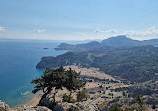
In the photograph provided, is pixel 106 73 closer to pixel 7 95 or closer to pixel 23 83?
pixel 23 83

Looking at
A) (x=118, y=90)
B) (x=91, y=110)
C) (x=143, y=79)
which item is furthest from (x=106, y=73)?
(x=91, y=110)

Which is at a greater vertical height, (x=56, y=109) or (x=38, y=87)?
(x=38, y=87)

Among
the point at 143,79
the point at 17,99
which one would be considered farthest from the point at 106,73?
the point at 17,99

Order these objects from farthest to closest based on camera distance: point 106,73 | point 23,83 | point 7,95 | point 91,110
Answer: point 106,73 → point 23,83 → point 7,95 → point 91,110

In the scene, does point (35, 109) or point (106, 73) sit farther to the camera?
point (106, 73)

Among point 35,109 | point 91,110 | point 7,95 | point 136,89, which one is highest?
point 35,109

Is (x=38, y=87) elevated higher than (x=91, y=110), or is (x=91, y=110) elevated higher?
(x=38, y=87)

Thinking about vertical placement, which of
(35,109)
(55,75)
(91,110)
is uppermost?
(55,75)

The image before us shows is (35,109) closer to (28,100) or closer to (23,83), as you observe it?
(28,100)

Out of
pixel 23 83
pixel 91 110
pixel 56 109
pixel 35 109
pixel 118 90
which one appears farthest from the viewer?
pixel 23 83
